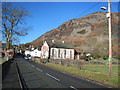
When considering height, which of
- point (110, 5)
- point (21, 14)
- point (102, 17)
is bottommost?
point (110, 5)

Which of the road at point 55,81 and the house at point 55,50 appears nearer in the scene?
the road at point 55,81

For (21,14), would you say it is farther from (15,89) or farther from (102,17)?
(102,17)

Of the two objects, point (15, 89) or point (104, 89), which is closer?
point (15, 89)

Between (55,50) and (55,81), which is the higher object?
(55,50)

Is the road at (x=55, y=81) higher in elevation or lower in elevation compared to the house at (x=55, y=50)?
lower

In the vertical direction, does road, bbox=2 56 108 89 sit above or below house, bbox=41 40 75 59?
below

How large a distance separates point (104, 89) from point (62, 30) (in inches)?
5486

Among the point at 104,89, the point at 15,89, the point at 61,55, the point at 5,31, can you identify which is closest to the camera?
the point at 15,89

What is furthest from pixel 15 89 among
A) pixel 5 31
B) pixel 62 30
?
pixel 62 30

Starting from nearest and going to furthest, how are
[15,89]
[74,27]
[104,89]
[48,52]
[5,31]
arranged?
[15,89] < [104,89] < [5,31] < [48,52] < [74,27]

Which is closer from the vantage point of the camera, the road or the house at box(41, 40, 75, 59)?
the road

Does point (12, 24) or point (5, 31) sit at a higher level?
point (12, 24)

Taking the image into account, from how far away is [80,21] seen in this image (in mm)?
143750

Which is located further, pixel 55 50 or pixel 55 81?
pixel 55 50
